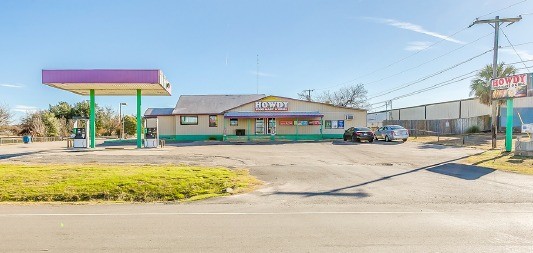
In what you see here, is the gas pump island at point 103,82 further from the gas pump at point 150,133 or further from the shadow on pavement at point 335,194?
the shadow on pavement at point 335,194

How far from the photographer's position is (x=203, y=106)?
36125 millimetres

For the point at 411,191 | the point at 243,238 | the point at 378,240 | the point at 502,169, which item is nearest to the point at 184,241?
the point at 243,238

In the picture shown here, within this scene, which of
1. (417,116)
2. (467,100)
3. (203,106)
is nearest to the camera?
(203,106)

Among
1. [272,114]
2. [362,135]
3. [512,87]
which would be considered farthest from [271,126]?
[512,87]

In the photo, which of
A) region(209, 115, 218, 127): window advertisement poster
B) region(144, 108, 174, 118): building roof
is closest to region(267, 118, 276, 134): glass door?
region(209, 115, 218, 127): window advertisement poster

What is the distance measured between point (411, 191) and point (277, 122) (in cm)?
2485

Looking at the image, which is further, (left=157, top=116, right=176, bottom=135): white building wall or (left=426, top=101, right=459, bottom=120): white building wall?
(left=426, top=101, right=459, bottom=120): white building wall

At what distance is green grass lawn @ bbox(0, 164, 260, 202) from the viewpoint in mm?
8258

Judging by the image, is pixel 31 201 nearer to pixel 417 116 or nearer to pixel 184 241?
pixel 184 241

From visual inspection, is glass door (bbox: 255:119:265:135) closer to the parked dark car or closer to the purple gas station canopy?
the parked dark car

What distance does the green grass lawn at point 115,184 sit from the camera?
325 inches

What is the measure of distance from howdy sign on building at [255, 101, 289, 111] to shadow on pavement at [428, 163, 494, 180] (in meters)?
20.6

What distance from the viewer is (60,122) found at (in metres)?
43.1

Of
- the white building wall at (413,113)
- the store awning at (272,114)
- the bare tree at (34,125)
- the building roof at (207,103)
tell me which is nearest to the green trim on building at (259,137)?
the store awning at (272,114)
